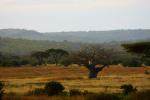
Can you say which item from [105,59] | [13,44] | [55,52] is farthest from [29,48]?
[105,59]

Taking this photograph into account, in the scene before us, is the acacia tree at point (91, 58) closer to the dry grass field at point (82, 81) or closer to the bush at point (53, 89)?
the dry grass field at point (82, 81)

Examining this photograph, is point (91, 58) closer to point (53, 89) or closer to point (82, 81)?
point (82, 81)

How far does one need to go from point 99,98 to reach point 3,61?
75595 millimetres

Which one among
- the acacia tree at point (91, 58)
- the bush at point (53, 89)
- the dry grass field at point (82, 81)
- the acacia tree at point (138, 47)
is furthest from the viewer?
the acacia tree at point (91, 58)

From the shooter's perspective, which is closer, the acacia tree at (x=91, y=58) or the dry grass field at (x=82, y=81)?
the dry grass field at (x=82, y=81)

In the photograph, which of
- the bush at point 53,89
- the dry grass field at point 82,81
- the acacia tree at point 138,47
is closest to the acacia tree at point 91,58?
the dry grass field at point 82,81

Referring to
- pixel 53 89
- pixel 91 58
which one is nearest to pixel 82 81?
pixel 91 58

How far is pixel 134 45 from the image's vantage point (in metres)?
30.1

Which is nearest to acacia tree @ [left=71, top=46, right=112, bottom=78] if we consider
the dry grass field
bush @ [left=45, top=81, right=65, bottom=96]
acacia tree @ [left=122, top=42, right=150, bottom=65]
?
the dry grass field

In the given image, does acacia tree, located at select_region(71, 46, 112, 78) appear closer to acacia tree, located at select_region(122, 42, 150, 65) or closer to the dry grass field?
the dry grass field

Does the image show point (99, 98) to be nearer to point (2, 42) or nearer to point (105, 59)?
point (105, 59)

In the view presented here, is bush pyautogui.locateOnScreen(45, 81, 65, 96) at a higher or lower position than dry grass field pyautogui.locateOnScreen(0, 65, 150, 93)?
higher

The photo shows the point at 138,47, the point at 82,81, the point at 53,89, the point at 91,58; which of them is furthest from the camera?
the point at 91,58

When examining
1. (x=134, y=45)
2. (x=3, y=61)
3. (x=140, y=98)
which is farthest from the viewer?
(x=3, y=61)
